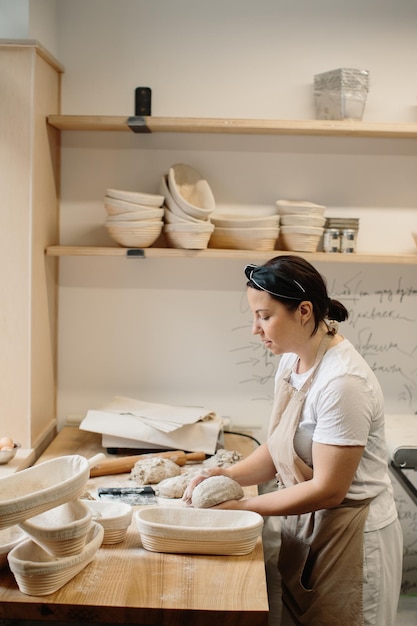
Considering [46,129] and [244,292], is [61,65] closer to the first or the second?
[46,129]

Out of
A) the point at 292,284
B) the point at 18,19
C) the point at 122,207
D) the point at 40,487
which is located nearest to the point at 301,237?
the point at 122,207

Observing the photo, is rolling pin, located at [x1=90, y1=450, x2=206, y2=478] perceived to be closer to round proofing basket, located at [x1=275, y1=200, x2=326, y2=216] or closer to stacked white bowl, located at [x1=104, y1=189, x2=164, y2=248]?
stacked white bowl, located at [x1=104, y1=189, x2=164, y2=248]

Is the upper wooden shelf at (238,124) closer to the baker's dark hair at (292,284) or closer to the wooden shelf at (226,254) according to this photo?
the wooden shelf at (226,254)

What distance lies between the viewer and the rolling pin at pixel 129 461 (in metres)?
2.33

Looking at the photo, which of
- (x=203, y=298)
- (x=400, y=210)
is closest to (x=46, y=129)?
(x=203, y=298)

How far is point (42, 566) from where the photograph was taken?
152 cm

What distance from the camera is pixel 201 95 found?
285 centimetres

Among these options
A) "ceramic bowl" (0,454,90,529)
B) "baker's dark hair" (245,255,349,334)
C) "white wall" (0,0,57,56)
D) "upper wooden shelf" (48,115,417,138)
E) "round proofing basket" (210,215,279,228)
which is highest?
"white wall" (0,0,57,56)

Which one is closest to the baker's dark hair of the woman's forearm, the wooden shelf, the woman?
the woman

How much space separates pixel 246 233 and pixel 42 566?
1.52 m

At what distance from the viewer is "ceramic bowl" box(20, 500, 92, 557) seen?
156 cm

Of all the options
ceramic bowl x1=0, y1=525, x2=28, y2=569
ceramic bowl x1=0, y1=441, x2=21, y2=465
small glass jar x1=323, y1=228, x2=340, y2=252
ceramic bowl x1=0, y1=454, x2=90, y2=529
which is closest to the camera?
ceramic bowl x1=0, y1=454, x2=90, y2=529

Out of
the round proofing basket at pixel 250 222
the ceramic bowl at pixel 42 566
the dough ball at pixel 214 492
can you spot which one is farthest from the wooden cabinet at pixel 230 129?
the ceramic bowl at pixel 42 566

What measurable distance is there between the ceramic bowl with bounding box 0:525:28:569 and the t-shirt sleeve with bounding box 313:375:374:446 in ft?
2.51
